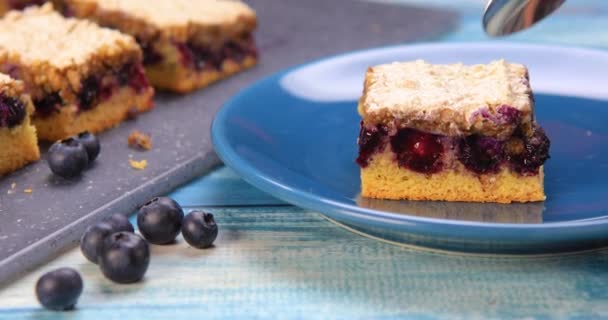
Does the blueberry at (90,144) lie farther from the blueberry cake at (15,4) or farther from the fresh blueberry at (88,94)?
the blueberry cake at (15,4)

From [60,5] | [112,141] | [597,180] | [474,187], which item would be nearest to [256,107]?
[112,141]

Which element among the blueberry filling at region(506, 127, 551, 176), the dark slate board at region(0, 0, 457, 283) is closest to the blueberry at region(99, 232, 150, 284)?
the dark slate board at region(0, 0, 457, 283)

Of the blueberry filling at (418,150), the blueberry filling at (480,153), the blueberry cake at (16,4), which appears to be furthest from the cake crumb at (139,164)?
the blueberry cake at (16,4)

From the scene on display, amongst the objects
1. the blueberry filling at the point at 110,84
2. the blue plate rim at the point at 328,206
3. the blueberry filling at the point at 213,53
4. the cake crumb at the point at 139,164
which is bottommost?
the blueberry filling at the point at 213,53

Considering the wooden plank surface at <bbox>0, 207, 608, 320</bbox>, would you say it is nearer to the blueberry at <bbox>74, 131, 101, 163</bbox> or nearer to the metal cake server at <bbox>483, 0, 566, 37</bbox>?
the blueberry at <bbox>74, 131, 101, 163</bbox>

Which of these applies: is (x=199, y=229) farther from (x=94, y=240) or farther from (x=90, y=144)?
(x=90, y=144)

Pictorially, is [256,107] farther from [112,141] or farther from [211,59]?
[211,59]

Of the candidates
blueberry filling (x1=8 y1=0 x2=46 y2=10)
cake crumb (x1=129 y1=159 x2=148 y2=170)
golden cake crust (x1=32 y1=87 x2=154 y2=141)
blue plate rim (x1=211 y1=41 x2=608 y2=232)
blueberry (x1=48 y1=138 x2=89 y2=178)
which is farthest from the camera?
blueberry filling (x1=8 y1=0 x2=46 y2=10)
